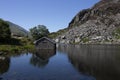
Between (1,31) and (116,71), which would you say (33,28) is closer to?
(1,31)

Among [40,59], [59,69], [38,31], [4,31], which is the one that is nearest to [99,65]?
[59,69]

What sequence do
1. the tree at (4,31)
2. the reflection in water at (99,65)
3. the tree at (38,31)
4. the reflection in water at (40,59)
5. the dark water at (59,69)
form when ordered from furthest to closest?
the tree at (38,31), the tree at (4,31), the reflection in water at (40,59), the reflection in water at (99,65), the dark water at (59,69)

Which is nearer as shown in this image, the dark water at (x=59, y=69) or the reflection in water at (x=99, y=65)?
the dark water at (x=59, y=69)

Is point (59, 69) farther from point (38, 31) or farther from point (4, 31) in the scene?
point (38, 31)

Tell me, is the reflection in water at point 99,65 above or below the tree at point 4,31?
below

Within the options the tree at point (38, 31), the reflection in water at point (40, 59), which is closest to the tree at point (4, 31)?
the reflection in water at point (40, 59)

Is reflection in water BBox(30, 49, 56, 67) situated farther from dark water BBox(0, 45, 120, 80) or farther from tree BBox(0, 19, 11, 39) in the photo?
tree BBox(0, 19, 11, 39)

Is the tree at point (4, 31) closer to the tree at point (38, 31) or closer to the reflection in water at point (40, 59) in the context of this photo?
the reflection in water at point (40, 59)

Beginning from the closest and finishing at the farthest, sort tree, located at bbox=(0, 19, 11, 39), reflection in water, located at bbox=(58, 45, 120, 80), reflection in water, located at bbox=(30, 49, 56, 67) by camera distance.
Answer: reflection in water, located at bbox=(58, 45, 120, 80) → reflection in water, located at bbox=(30, 49, 56, 67) → tree, located at bbox=(0, 19, 11, 39)

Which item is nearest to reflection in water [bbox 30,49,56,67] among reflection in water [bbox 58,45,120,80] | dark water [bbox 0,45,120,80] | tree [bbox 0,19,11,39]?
dark water [bbox 0,45,120,80]

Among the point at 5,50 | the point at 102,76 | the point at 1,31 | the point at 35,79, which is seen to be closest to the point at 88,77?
the point at 102,76

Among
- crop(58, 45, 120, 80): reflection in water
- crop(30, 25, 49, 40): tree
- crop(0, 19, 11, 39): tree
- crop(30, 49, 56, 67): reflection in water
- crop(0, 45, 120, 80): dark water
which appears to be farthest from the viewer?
crop(30, 25, 49, 40): tree

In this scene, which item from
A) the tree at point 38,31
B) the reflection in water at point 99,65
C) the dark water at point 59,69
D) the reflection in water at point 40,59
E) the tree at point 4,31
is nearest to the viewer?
the dark water at point 59,69

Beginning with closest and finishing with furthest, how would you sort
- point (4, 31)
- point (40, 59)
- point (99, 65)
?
point (99, 65) < point (40, 59) < point (4, 31)
